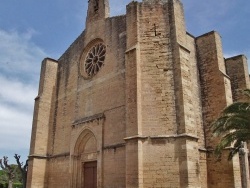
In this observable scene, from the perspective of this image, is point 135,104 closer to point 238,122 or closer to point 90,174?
point 238,122

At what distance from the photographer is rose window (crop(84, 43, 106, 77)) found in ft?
50.1

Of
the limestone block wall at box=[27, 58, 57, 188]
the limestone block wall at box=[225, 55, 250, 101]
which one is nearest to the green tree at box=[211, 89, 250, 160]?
the limestone block wall at box=[225, 55, 250, 101]

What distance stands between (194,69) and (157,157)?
5.73m

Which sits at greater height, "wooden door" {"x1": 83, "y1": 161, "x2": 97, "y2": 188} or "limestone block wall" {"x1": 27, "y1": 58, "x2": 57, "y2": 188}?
"limestone block wall" {"x1": 27, "y1": 58, "x2": 57, "y2": 188}

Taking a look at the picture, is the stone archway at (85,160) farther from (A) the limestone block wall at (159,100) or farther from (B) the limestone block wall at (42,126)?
(A) the limestone block wall at (159,100)

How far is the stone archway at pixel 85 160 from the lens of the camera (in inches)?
545

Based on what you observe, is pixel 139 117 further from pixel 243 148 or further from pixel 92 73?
pixel 92 73

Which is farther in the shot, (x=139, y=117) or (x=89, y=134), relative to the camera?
(x=89, y=134)

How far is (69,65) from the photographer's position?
56.4 feet

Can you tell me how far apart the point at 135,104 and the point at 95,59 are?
5612 mm

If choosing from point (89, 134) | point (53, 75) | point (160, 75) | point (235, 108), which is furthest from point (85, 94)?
point (235, 108)

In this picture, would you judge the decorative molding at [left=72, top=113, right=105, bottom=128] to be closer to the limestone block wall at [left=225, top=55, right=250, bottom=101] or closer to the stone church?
the stone church

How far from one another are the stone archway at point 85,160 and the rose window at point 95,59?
338 cm

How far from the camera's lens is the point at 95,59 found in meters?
15.8
